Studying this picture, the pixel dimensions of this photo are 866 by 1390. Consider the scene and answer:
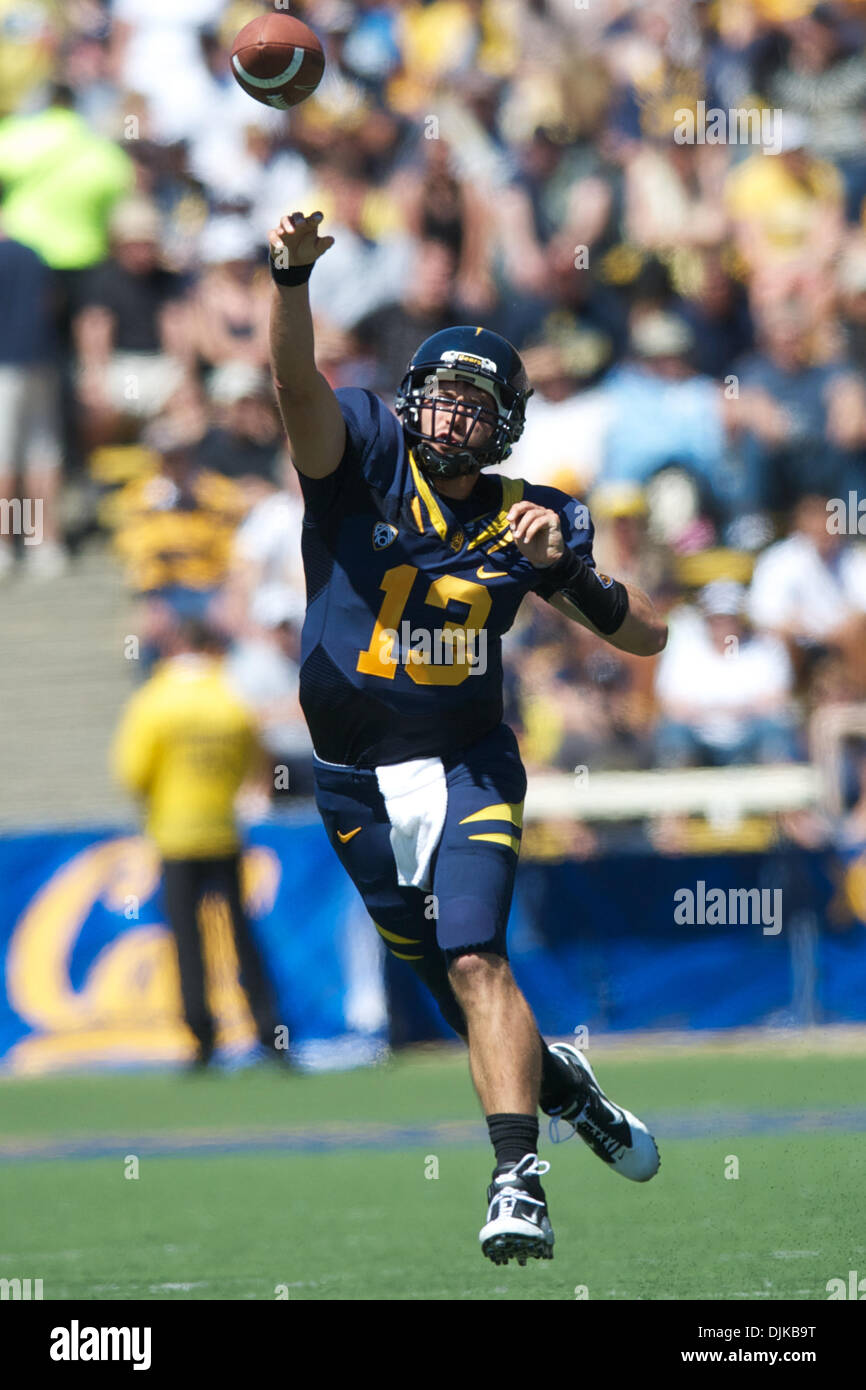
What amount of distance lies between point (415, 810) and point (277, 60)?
6.57ft

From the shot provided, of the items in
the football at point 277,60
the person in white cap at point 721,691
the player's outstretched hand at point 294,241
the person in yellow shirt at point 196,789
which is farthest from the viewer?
the person in white cap at point 721,691

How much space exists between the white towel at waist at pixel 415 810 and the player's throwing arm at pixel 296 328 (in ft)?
3.11

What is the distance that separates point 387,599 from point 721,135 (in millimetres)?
9479

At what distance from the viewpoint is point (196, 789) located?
39.9 feet

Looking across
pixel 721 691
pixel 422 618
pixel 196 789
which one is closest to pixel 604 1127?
pixel 422 618

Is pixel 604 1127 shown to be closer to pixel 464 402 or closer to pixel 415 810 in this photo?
pixel 415 810

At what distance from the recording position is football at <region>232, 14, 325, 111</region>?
562 cm

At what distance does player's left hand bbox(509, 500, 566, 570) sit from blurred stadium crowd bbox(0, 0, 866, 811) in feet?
22.1

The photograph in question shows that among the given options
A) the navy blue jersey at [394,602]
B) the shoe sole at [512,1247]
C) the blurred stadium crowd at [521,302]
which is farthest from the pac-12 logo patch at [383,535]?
the blurred stadium crowd at [521,302]

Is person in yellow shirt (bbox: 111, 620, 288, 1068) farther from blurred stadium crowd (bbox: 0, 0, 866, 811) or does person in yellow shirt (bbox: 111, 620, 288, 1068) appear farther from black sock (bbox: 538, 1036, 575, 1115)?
black sock (bbox: 538, 1036, 575, 1115)

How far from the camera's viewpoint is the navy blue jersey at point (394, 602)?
579cm

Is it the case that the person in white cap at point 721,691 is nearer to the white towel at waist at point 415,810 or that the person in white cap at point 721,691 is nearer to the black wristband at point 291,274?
the white towel at waist at point 415,810

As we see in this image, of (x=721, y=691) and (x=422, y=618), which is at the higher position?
(x=721, y=691)

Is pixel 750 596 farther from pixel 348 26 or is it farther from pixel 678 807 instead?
pixel 348 26
